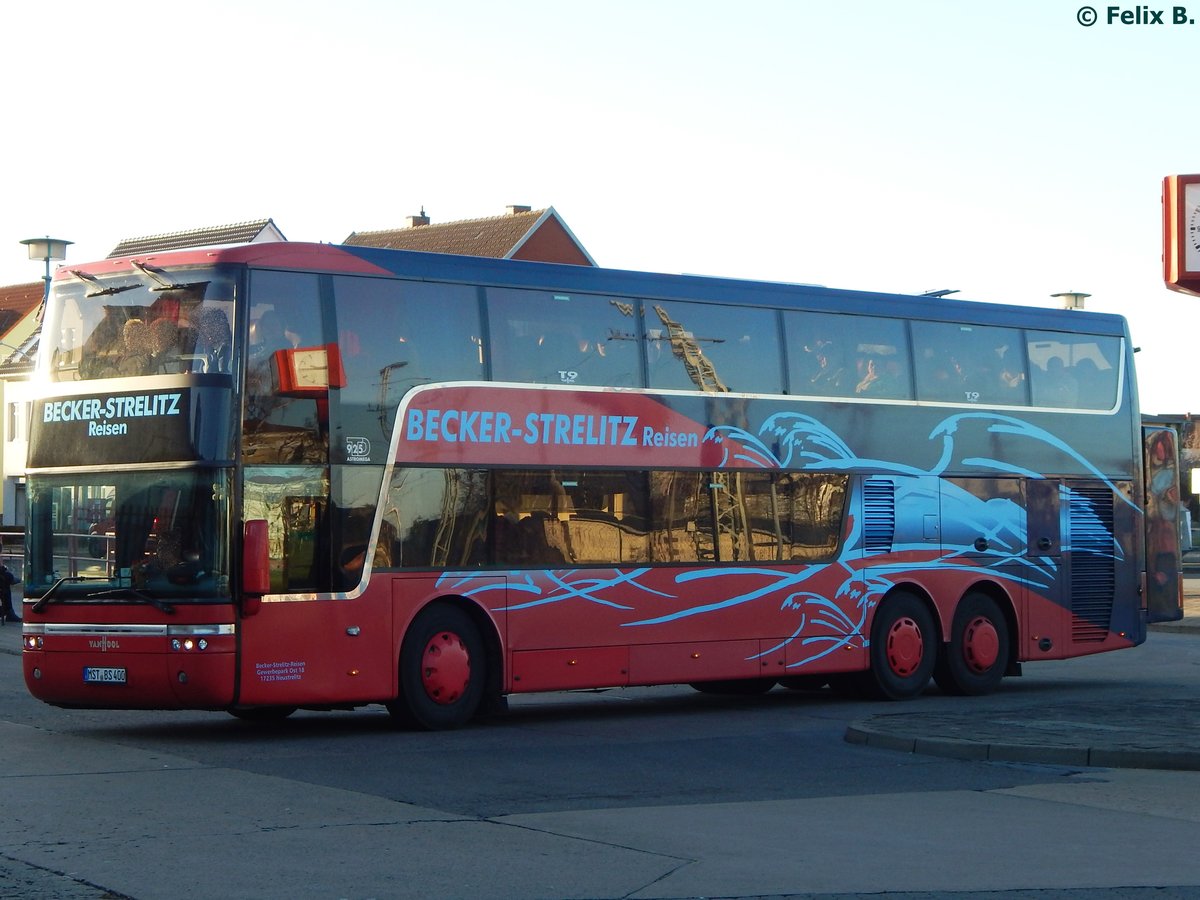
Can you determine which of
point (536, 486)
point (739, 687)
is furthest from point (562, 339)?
point (739, 687)

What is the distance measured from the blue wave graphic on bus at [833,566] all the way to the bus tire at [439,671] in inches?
13.1

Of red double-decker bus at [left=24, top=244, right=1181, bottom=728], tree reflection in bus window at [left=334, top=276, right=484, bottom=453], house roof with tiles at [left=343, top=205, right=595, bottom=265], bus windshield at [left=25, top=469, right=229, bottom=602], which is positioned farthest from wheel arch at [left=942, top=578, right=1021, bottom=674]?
house roof with tiles at [left=343, top=205, right=595, bottom=265]

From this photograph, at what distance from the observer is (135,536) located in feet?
49.3

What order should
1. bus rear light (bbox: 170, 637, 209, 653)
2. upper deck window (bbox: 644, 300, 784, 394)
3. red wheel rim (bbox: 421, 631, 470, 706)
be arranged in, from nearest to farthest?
bus rear light (bbox: 170, 637, 209, 653), red wheel rim (bbox: 421, 631, 470, 706), upper deck window (bbox: 644, 300, 784, 394)

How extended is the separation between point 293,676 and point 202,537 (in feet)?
4.48

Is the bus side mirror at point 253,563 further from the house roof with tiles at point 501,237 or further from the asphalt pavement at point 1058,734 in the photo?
the house roof with tiles at point 501,237

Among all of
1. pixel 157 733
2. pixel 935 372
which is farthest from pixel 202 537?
pixel 935 372

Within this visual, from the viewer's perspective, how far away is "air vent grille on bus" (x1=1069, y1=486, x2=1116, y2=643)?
2170cm

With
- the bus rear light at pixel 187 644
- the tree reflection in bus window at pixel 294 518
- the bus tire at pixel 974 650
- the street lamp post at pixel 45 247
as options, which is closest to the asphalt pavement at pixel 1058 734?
the bus tire at pixel 974 650

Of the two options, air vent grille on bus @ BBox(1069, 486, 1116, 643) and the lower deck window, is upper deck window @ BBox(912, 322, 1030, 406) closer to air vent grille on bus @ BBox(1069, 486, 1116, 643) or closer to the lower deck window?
air vent grille on bus @ BBox(1069, 486, 1116, 643)

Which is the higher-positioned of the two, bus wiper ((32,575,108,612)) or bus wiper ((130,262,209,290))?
bus wiper ((130,262,209,290))

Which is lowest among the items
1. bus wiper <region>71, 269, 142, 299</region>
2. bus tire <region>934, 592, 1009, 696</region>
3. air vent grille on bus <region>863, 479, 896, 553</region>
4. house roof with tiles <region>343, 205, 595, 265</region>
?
bus tire <region>934, 592, 1009, 696</region>

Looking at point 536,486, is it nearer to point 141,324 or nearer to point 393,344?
point 393,344

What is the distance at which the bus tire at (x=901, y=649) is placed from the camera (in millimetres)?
19875
